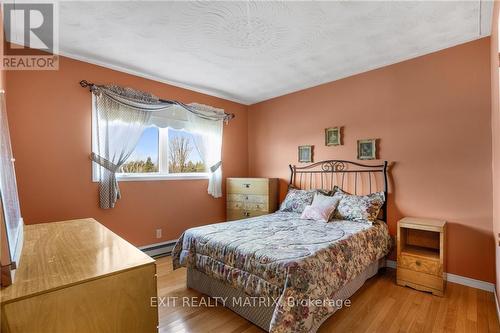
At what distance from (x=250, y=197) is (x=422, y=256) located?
233 cm

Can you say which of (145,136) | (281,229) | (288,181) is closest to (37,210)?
(145,136)

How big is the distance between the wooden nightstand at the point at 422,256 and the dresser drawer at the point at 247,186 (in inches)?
74.5

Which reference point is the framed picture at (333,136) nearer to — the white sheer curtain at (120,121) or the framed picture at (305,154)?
the framed picture at (305,154)

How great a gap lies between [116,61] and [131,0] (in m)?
1.26

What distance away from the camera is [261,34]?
230 centimetres

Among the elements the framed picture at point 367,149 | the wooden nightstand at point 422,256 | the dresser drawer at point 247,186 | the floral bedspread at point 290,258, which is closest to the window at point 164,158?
the dresser drawer at point 247,186

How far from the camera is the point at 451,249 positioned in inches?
99.9

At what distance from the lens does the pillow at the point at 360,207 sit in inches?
109

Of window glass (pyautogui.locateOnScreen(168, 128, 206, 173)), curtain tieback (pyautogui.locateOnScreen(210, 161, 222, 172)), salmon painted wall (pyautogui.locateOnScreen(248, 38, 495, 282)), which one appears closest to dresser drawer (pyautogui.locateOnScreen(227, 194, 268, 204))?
curtain tieback (pyautogui.locateOnScreen(210, 161, 222, 172))

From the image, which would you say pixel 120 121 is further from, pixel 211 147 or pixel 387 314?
pixel 387 314

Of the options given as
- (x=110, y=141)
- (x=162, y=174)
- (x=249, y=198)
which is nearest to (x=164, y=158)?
(x=162, y=174)

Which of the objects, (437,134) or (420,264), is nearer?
(420,264)

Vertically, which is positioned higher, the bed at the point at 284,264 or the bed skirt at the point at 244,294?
the bed at the point at 284,264

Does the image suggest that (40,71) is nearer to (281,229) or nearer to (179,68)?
(179,68)
